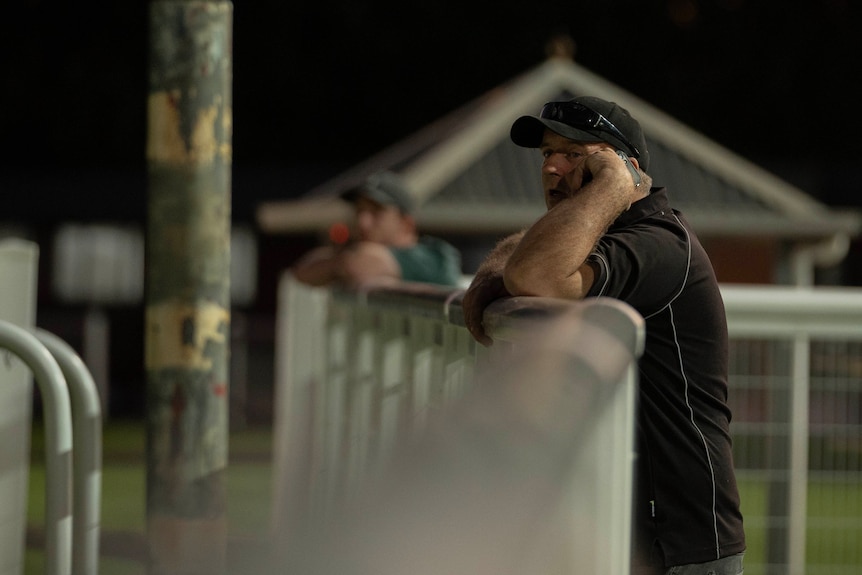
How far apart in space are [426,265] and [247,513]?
295 centimetres

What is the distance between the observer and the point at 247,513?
8.60 meters

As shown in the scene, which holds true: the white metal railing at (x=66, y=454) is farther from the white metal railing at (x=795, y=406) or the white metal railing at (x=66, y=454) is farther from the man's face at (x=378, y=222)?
the man's face at (x=378, y=222)

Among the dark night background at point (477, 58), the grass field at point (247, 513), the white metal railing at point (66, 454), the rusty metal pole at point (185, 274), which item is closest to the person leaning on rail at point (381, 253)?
the grass field at point (247, 513)

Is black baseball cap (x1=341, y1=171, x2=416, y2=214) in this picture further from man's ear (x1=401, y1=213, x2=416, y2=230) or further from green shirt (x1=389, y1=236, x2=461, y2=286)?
green shirt (x1=389, y1=236, x2=461, y2=286)

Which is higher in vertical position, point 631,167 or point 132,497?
point 631,167

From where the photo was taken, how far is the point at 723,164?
39.3ft

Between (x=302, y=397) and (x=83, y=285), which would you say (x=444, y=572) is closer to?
(x=302, y=397)

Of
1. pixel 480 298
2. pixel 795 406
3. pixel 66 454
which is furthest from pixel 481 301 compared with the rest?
pixel 795 406

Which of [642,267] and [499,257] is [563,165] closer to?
[499,257]

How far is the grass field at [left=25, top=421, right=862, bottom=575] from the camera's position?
601cm

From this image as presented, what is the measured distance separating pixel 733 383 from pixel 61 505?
9.99 feet

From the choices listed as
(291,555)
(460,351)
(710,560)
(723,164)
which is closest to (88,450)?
(460,351)

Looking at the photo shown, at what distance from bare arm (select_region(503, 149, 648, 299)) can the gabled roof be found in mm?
8283

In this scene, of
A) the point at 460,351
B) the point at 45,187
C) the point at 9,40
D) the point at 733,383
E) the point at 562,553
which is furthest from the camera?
the point at 9,40
